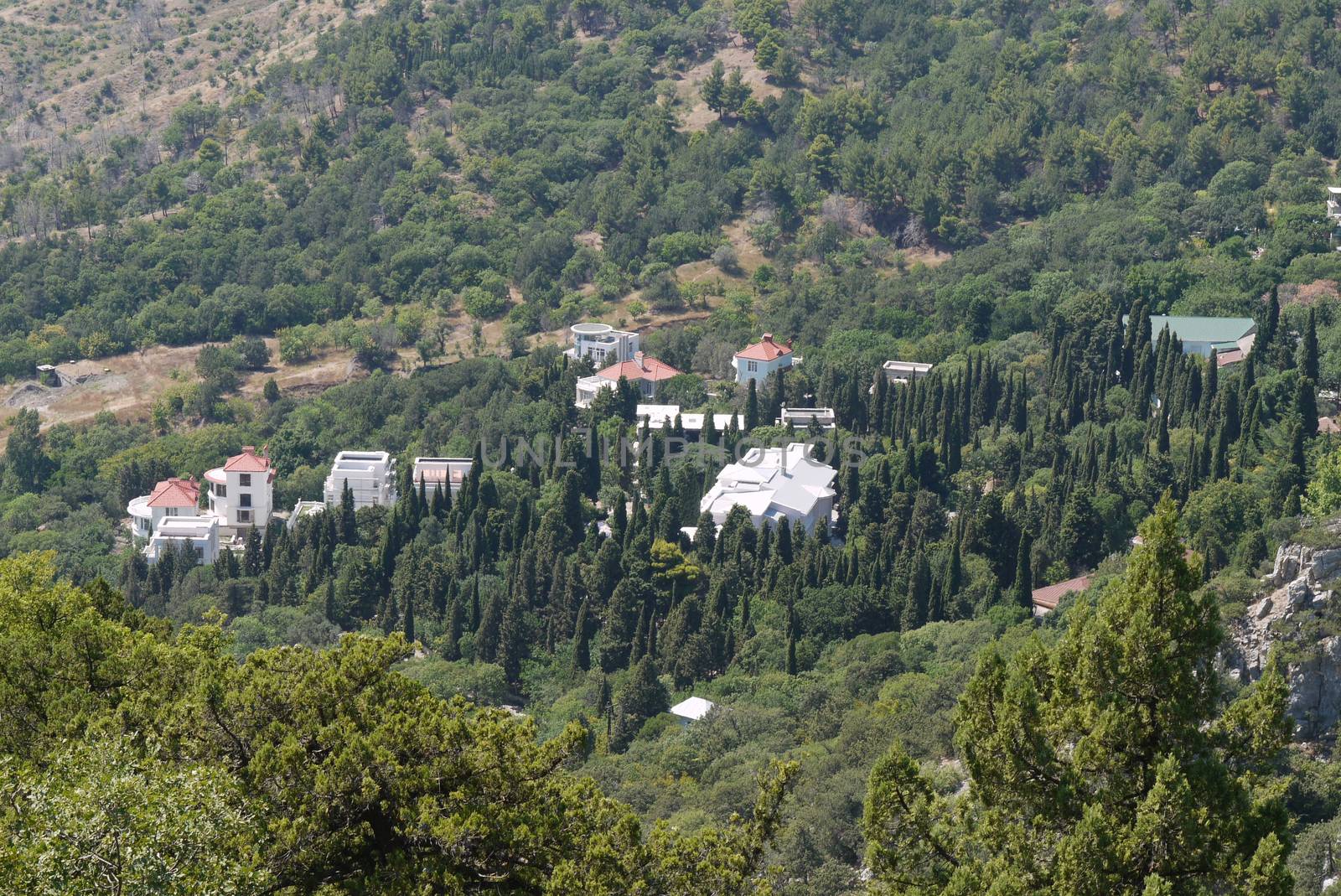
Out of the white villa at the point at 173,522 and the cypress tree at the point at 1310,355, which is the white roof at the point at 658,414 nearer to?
the white villa at the point at 173,522

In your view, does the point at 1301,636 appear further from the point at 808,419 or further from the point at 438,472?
the point at 438,472

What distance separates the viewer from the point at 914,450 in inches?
2574

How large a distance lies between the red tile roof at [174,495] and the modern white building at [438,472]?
299 inches

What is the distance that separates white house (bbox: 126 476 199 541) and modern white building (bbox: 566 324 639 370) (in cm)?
1807

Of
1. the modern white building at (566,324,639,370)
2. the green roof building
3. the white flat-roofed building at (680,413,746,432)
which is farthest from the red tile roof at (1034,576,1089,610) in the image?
the modern white building at (566,324,639,370)

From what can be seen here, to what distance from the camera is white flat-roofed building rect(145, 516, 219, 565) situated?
66.1 metres

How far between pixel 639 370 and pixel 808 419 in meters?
8.63

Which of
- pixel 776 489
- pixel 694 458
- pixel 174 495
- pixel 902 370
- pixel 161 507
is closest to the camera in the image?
pixel 776 489

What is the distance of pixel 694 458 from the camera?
69.4 metres

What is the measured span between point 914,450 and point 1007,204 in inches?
1346

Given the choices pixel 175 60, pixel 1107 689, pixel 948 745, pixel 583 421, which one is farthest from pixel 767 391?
pixel 175 60

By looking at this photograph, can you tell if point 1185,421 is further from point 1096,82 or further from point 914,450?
point 1096,82

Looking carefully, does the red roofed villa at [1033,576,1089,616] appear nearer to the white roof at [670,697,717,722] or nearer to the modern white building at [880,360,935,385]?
the white roof at [670,697,717,722]

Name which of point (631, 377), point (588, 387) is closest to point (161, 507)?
point (588, 387)
